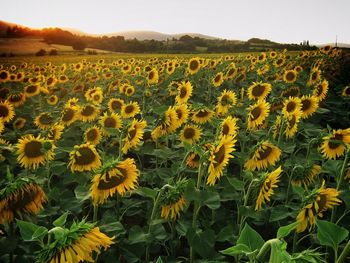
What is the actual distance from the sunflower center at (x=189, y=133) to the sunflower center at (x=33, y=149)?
168 cm

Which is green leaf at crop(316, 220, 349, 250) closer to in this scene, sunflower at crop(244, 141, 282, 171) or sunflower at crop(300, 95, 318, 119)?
sunflower at crop(244, 141, 282, 171)

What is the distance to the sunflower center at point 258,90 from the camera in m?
6.16

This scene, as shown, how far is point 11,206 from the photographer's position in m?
2.31

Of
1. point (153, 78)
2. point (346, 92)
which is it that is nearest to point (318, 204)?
point (346, 92)

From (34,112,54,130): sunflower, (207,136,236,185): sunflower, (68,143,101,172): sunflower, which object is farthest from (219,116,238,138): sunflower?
(34,112,54,130): sunflower

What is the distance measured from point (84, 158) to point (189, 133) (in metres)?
1.42

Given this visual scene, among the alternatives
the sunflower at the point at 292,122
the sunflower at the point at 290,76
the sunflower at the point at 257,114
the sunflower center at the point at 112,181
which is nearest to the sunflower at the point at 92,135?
the sunflower center at the point at 112,181

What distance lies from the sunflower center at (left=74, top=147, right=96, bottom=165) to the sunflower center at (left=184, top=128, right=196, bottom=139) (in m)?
1.32

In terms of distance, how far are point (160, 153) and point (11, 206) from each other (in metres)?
2.05

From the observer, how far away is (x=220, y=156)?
10.1ft

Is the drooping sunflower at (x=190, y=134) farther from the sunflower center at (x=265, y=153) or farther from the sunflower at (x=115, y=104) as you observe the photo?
the sunflower at (x=115, y=104)

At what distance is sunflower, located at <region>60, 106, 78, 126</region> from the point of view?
17.8ft

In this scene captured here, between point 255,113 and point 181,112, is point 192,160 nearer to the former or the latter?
point 181,112

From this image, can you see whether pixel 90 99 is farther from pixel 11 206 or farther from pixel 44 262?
pixel 44 262
